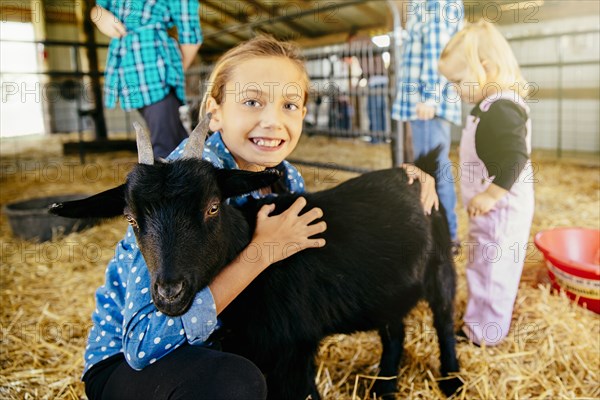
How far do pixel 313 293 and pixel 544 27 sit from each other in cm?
798

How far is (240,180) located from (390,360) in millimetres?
1085

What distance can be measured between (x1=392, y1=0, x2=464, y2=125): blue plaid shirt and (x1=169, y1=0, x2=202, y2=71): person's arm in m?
1.27

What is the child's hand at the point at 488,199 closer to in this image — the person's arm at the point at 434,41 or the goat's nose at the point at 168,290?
the person's arm at the point at 434,41

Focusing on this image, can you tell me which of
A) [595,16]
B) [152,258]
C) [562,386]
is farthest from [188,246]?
[595,16]

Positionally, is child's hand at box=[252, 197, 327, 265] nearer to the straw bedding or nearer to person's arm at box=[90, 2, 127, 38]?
the straw bedding

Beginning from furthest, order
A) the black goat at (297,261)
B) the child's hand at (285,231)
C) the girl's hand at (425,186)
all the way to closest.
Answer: the girl's hand at (425,186) < the child's hand at (285,231) < the black goat at (297,261)

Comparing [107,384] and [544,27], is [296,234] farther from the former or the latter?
[544,27]

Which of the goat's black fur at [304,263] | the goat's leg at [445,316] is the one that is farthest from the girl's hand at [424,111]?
the goat's leg at [445,316]

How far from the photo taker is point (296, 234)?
158 centimetres

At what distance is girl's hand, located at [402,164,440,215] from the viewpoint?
1.99 metres

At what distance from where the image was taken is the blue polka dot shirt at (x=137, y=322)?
1305 millimetres

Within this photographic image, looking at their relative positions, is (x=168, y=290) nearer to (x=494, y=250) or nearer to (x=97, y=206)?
(x=97, y=206)

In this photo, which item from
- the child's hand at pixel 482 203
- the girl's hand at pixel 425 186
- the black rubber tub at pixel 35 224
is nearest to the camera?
the girl's hand at pixel 425 186

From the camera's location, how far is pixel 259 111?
5.77 ft
